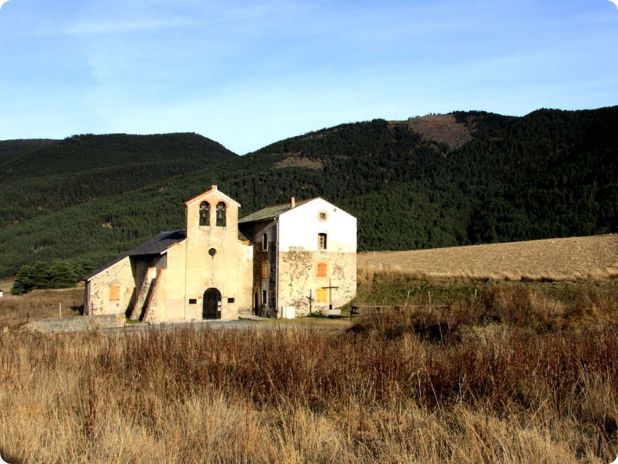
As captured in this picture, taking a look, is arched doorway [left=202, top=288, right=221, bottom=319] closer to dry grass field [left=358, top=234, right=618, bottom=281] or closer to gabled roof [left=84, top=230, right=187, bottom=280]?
gabled roof [left=84, top=230, right=187, bottom=280]

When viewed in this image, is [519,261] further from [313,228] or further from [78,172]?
[78,172]

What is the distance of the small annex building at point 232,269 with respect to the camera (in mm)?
35844

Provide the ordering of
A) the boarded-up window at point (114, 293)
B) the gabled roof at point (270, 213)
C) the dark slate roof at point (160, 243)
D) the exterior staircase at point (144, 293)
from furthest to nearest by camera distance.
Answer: the gabled roof at point (270, 213)
the boarded-up window at point (114, 293)
the dark slate roof at point (160, 243)
the exterior staircase at point (144, 293)

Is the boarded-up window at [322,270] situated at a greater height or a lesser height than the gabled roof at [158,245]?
lesser

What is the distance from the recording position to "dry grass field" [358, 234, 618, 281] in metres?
35.9

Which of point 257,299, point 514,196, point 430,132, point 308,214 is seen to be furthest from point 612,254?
point 430,132

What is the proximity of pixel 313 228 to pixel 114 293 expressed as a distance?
515 inches

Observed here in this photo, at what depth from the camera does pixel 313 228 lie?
39.4 meters

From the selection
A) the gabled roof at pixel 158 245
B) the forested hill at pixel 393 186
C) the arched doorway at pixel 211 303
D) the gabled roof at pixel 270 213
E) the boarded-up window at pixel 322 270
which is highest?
the forested hill at pixel 393 186

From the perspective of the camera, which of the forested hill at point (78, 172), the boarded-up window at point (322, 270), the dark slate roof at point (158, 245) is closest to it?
the dark slate roof at point (158, 245)

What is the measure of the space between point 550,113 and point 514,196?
Result: 34.2 meters

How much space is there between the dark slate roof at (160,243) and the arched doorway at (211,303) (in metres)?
3.58

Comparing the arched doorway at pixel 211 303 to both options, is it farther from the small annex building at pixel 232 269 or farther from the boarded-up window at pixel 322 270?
the boarded-up window at pixel 322 270

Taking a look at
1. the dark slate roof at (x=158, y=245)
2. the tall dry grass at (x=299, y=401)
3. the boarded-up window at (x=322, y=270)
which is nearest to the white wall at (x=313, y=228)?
the boarded-up window at (x=322, y=270)
